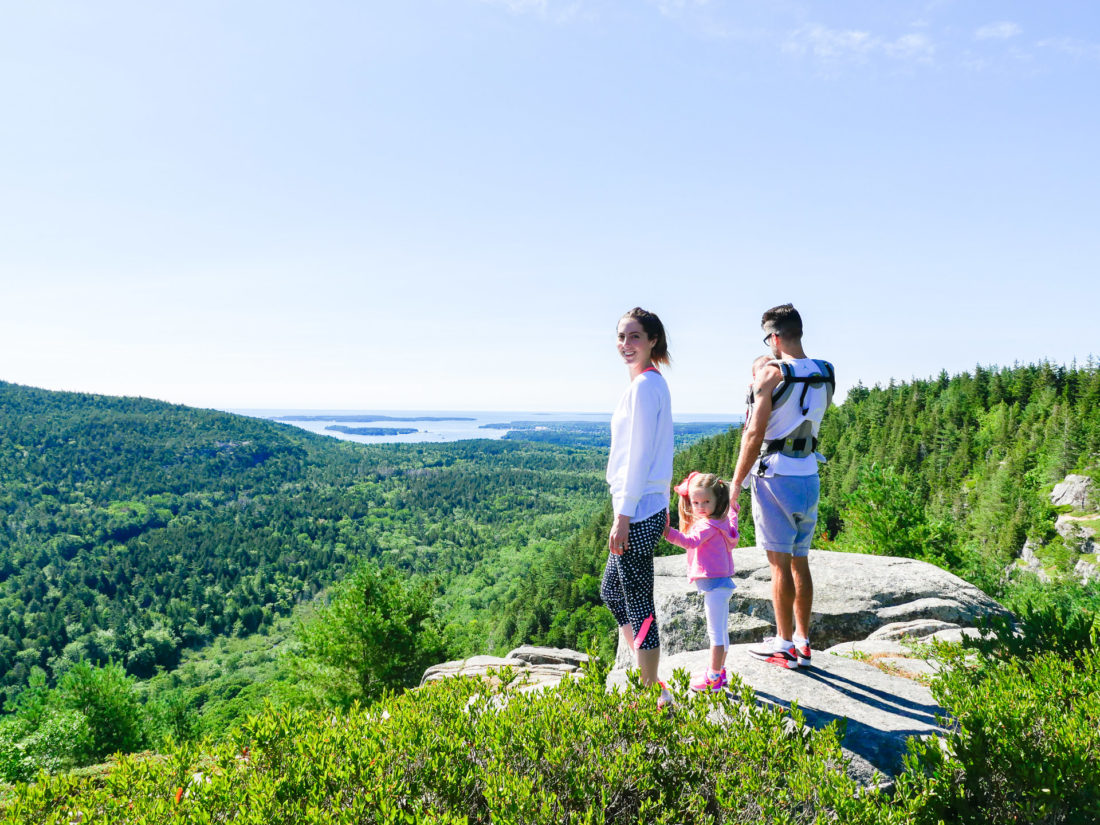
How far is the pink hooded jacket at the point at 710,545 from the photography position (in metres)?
4.08

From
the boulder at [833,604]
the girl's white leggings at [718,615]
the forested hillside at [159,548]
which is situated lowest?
the forested hillside at [159,548]

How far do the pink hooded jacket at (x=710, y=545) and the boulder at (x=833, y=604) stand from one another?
10.9ft

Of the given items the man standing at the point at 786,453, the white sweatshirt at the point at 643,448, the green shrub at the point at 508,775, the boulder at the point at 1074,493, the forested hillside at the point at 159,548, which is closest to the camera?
the green shrub at the point at 508,775

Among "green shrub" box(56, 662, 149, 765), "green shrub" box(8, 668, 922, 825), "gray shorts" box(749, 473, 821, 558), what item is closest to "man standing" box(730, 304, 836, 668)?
"gray shorts" box(749, 473, 821, 558)

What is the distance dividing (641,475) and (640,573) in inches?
30.2

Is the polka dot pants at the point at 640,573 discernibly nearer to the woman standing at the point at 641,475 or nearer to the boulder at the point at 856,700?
the woman standing at the point at 641,475

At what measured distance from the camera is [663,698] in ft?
12.6

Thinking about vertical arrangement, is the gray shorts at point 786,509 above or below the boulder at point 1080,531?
above

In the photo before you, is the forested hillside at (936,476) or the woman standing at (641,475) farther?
the forested hillside at (936,476)

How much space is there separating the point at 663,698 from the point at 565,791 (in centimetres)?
144

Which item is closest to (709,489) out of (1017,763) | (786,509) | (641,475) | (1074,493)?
(786,509)

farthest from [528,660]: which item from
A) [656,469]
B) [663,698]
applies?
[656,469]

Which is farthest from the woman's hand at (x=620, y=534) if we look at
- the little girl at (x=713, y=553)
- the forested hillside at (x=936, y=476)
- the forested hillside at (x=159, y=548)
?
the forested hillside at (x=159, y=548)

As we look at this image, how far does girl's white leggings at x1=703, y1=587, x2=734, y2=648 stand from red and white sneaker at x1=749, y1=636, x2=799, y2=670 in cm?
103
